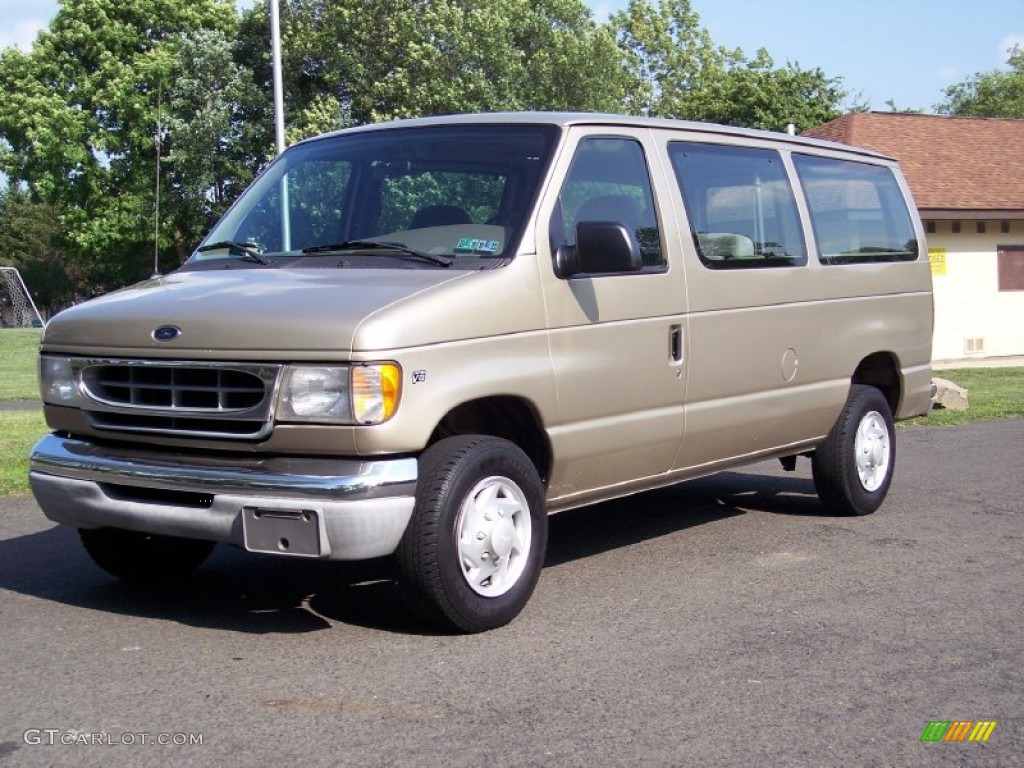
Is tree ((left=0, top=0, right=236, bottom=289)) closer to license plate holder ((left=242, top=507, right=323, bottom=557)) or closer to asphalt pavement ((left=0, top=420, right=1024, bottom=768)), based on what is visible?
asphalt pavement ((left=0, top=420, right=1024, bottom=768))

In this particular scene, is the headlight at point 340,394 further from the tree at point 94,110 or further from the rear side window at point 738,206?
the tree at point 94,110

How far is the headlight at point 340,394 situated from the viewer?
4.89 m

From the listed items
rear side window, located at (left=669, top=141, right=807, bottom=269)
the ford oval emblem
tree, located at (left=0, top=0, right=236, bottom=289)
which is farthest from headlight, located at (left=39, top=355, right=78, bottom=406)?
tree, located at (left=0, top=0, right=236, bottom=289)

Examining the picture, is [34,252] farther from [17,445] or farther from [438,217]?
[438,217]

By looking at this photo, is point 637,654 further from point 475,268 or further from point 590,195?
point 590,195

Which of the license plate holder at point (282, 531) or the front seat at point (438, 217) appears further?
the front seat at point (438, 217)

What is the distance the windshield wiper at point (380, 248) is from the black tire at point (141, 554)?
4.79 feet

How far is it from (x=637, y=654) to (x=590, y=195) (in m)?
2.16

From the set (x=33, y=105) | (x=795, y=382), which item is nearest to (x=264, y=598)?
(x=795, y=382)

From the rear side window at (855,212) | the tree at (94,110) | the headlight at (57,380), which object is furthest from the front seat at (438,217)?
the tree at (94,110)

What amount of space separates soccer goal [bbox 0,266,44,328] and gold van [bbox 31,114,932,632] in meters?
59.8

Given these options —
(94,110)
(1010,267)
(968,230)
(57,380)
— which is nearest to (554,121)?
(57,380)

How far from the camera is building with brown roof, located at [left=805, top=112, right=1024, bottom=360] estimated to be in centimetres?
2402

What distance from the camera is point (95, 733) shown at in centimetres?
417
